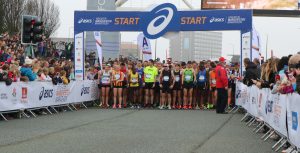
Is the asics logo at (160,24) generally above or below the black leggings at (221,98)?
above

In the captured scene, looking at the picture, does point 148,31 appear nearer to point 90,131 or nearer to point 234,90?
point 234,90

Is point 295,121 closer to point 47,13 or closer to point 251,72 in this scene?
point 251,72

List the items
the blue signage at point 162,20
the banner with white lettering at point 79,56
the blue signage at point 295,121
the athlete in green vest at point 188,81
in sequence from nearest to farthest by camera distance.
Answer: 1. the blue signage at point 295,121
2. the athlete in green vest at point 188,81
3. the blue signage at point 162,20
4. the banner with white lettering at point 79,56

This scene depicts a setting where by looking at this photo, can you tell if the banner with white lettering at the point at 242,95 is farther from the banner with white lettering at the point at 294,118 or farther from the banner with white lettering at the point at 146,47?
Result: the banner with white lettering at the point at 294,118

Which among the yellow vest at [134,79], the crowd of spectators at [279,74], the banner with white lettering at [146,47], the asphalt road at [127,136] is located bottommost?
the asphalt road at [127,136]

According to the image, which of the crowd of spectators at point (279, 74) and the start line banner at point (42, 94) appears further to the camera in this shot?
the start line banner at point (42, 94)

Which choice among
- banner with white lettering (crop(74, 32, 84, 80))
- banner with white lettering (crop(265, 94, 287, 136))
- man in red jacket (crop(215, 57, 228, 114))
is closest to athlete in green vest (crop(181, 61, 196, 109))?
man in red jacket (crop(215, 57, 228, 114))

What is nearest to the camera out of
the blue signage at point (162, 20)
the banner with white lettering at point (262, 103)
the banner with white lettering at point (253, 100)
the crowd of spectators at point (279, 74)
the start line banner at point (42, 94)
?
the crowd of spectators at point (279, 74)

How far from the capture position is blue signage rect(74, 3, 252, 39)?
23.5 m

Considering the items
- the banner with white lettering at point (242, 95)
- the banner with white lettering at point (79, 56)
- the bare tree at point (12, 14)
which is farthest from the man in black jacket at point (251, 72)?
the bare tree at point (12, 14)

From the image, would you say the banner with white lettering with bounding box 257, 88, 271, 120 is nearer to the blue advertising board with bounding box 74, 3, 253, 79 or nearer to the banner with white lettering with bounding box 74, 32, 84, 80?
the blue advertising board with bounding box 74, 3, 253, 79

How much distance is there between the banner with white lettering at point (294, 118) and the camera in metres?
8.73

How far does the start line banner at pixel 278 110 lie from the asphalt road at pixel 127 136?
52cm

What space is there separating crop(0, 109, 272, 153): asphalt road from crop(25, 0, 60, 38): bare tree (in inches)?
2088
